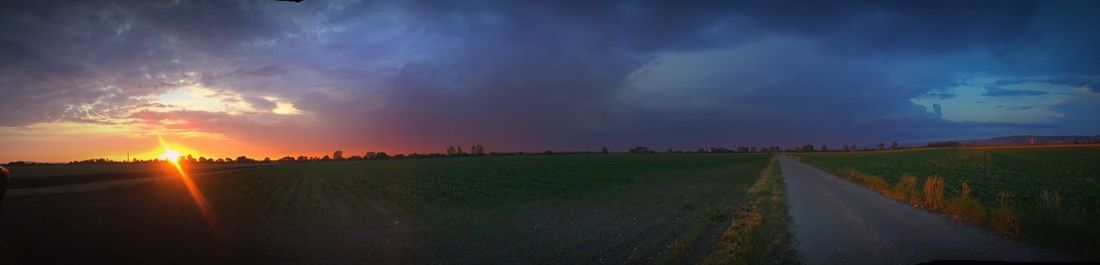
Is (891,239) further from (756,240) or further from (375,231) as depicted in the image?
(375,231)

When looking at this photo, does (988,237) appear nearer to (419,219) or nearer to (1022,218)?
(1022,218)

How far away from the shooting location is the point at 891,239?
36.6 feet

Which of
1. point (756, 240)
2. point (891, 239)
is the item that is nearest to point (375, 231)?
point (756, 240)

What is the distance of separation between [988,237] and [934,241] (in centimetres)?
159

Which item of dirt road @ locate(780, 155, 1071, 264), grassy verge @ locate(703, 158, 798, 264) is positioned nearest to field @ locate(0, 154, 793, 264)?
grassy verge @ locate(703, 158, 798, 264)

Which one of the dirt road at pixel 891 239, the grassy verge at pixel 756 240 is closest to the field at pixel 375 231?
the grassy verge at pixel 756 240

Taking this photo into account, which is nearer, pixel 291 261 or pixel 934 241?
pixel 934 241

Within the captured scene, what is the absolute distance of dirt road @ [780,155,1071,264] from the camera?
9.35 meters

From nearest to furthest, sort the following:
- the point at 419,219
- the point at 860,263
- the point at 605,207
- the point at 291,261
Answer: the point at 860,263 < the point at 291,261 < the point at 419,219 < the point at 605,207

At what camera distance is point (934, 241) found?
10.9 meters

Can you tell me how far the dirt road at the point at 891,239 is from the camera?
935cm

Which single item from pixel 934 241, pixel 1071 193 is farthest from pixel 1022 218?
pixel 1071 193

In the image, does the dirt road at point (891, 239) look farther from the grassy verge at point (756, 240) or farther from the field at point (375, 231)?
the field at point (375, 231)

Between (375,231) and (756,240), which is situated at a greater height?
(756,240)
